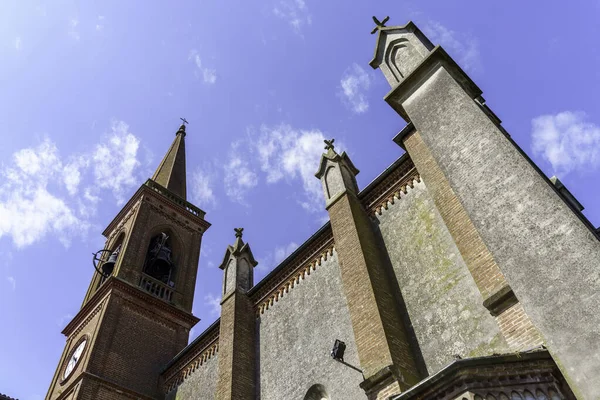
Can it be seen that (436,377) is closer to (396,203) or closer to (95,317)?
(396,203)

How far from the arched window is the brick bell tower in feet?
24.8

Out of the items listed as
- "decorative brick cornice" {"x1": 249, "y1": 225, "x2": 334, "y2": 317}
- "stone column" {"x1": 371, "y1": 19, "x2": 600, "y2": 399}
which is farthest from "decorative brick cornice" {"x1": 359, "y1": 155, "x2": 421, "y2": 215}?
"decorative brick cornice" {"x1": 249, "y1": 225, "x2": 334, "y2": 317}

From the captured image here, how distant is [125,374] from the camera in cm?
1534

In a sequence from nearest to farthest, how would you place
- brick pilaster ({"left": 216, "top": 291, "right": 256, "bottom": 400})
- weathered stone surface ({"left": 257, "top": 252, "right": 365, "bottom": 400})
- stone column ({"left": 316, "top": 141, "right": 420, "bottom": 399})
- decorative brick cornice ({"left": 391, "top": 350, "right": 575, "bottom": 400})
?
decorative brick cornice ({"left": 391, "top": 350, "right": 575, "bottom": 400}) < stone column ({"left": 316, "top": 141, "right": 420, "bottom": 399}) < weathered stone surface ({"left": 257, "top": 252, "right": 365, "bottom": 400}) < brick pilaster ({"left": 216, "top": 291, "right": 256, "bottom": 400})

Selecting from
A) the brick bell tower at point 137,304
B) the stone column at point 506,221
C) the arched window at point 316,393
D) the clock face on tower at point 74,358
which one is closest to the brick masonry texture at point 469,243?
the stone column at point 506,221

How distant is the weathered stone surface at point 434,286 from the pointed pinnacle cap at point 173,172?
16.9 metres

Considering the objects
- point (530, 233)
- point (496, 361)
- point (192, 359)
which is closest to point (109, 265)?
point (192, 359)

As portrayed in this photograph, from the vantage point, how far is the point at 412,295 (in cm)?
869

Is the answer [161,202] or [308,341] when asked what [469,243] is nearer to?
[308,341]

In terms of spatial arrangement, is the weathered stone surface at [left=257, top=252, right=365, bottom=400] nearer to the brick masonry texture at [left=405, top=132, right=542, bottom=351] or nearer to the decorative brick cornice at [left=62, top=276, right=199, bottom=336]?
the brick masonry texture at [left=405, top=132, right=542, bottom=351]

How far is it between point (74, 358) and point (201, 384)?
6053mm

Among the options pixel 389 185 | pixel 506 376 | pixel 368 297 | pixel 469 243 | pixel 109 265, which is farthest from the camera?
pixel 109 265

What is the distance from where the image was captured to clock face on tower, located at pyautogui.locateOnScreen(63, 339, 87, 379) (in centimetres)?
1620

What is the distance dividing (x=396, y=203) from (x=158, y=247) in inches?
539
